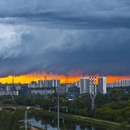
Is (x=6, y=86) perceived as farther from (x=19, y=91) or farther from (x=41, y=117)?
(x=41, y=117)

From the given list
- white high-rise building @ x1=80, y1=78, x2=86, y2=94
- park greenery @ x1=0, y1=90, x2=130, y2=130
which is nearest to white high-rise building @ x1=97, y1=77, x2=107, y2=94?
white high-rise building @ x1=80, y1=78, x2=86, y2=94

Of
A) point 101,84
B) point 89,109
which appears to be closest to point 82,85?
point 101,84

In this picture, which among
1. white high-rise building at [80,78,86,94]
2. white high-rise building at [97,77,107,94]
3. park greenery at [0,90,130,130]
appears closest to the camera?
park greenery at [0,90,130,130]

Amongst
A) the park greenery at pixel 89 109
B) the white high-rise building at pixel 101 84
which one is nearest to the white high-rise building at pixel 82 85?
the white high-rise building at pixel 101 84

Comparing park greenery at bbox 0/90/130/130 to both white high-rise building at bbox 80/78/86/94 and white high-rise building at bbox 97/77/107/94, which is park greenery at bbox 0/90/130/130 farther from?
white high-rise building at bbox 80/78/86/94

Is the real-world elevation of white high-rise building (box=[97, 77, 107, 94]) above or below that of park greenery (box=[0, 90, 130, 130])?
above

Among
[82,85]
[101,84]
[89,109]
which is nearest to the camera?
[89,109]

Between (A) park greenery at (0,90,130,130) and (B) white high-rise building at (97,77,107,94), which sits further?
(B) white high-rise building at (97,77,107,94)

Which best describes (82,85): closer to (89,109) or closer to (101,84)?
(101,84)

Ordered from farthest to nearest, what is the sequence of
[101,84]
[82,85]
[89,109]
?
1. [82,85]
2. [101,84]
3. [89,109]

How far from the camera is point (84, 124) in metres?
41.0

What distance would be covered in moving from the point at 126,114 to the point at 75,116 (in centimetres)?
1117

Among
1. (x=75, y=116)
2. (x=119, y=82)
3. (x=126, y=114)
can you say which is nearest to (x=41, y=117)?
(x=75, y=116)

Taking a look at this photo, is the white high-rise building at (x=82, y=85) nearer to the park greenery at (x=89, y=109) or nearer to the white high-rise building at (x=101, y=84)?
the white high-rise building at (x=101, y=84)
